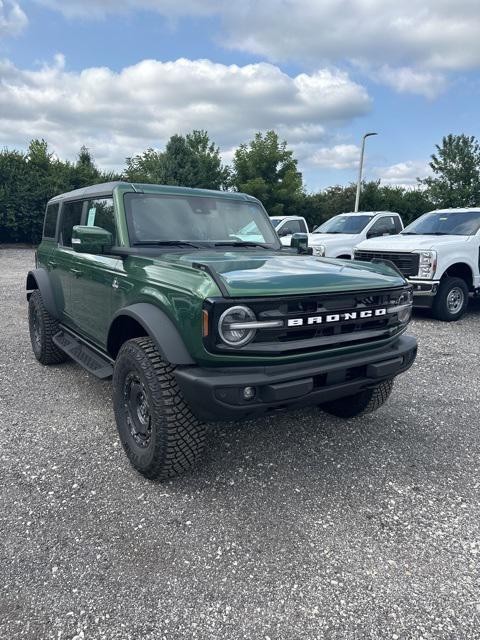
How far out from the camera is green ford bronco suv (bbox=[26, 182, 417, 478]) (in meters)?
2.47

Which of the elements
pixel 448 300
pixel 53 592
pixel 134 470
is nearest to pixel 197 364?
pixel 134 470

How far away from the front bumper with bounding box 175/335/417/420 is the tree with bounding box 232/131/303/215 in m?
28.5

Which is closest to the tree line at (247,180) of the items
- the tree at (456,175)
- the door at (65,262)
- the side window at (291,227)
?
the tree at (456,175)

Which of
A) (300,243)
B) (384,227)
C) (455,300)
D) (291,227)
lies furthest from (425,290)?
(291,227)

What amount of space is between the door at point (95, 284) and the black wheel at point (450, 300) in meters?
5.71

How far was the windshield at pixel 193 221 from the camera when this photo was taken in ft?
11.7

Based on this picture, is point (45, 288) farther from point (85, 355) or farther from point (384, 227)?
point (384, 227)

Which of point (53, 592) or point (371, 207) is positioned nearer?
point (53, 592)

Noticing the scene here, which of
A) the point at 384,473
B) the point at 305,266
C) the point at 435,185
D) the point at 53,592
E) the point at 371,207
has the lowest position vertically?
the point at 53,592

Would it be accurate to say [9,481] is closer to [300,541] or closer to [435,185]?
[300,541]

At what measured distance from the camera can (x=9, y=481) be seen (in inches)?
115

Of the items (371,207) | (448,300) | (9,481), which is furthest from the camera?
(371,207)

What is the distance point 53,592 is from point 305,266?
224 cm

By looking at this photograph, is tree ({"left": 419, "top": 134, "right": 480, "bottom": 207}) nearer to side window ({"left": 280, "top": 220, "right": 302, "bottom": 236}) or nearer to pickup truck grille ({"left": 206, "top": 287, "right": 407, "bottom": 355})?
side window ({"left": 280, "top": 220, "right": 302, "bottom": 236})
